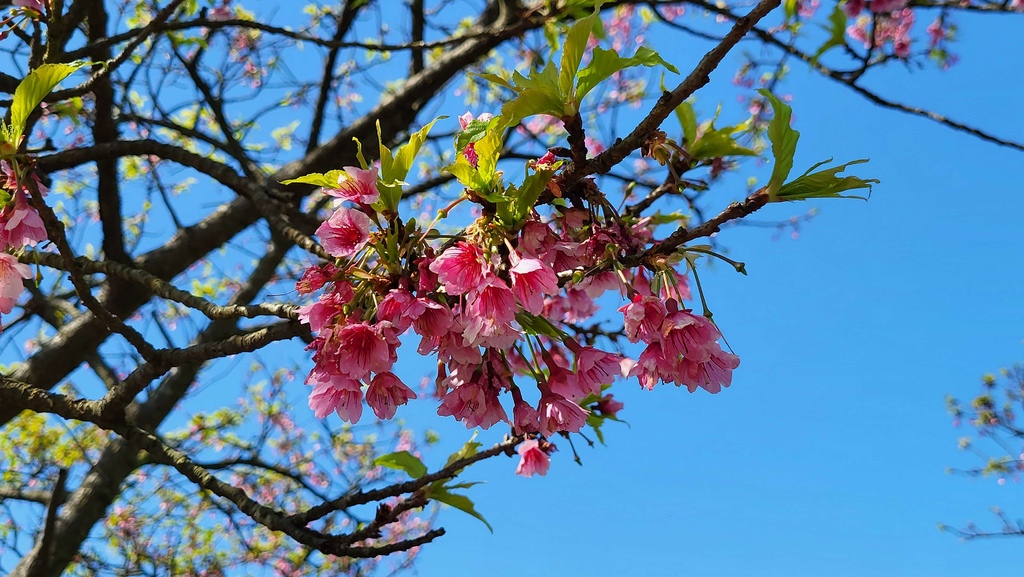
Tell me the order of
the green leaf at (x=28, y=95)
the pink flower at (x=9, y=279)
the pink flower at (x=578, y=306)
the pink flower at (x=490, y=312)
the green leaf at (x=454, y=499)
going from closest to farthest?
the pink flower at (x=490, y=312) → the green leaf at (x=28, y=95) → the pink flower at (x=9, y=279) → the green leaf at (x=454, y=499) → the pink flower at (x=578, y=306)

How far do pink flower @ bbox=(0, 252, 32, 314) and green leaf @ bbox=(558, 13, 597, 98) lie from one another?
115 centimetres

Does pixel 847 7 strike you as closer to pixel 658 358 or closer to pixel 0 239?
pixel 658 358

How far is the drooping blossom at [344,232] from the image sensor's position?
1.14m

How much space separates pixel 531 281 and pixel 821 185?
0.48 meters

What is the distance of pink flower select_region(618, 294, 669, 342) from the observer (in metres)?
1.13

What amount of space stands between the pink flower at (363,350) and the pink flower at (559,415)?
343 mm

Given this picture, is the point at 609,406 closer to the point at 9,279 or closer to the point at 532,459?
the point at 532,459

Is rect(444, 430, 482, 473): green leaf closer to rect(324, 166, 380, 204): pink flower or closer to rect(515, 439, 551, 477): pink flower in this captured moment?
rect(515, 439, 551, 477): pink flower

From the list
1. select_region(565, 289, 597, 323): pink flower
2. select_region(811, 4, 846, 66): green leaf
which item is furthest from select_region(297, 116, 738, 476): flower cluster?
select_region(811, 4, 846, 66): green leaf

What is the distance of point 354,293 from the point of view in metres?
1.13

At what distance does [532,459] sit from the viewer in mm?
1812

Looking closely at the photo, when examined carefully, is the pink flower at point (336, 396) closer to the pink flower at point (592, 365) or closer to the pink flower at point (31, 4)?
the pink flower at point (592, 365)

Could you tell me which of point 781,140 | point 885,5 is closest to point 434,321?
point 781,140

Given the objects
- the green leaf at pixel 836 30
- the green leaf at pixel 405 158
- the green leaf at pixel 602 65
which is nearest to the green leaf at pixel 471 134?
the green leaf at pixel 405 158
